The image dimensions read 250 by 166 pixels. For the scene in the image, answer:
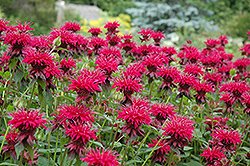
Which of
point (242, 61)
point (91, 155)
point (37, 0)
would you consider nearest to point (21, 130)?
point (91, 155)

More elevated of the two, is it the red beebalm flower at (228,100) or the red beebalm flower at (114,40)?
the red beebalm flower at (114,40)

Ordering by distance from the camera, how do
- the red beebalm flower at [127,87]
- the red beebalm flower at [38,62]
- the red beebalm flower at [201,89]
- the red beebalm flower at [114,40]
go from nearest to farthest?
the red beebalm flower at [38,62]
the red beebalm flower at [127,87]
the red beebalm flower at [201,89]
the red beebalm flower at [114,40]

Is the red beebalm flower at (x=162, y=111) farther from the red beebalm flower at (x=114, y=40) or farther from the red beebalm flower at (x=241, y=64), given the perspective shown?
the red beebalm flower at (x=241, y=64)

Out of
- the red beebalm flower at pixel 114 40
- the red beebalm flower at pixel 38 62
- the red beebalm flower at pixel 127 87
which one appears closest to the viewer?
the red beebalm flower at pixel 38 62

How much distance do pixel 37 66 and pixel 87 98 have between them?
37 cm

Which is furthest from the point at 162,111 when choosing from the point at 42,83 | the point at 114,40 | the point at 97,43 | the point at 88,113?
the point at 114,40

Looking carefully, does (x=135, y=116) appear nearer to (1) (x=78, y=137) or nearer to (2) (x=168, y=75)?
(1) (x=78, y=137)

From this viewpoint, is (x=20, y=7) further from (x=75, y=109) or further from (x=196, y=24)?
(x=75, y=109)

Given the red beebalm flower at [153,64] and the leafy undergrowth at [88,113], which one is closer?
the leafy undergrowth at [88,113]

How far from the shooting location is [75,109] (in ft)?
4.59

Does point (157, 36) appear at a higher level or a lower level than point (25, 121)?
higher

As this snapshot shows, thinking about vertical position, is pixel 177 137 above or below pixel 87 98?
below

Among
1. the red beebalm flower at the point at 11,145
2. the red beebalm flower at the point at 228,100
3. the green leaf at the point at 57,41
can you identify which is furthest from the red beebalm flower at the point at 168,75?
the red beebalm flower at the point at 11,145

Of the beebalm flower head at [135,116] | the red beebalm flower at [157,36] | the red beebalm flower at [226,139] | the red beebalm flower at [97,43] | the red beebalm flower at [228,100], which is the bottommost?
the red beebalm flower at [226,139]
